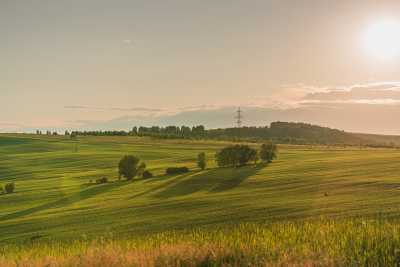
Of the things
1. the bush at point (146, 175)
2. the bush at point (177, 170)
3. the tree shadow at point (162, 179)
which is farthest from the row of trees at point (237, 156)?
the bush at point (146, 175)

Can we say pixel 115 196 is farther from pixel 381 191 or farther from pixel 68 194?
pixel 381 191

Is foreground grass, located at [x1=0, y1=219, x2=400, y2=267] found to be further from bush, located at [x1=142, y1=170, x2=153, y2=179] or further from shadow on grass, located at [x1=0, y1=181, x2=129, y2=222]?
bush, located at [x1=142, y1=170, x2=153, y2=179]

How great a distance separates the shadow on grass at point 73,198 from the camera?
60062mm

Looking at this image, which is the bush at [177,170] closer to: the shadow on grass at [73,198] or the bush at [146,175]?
the bush at [146,175]

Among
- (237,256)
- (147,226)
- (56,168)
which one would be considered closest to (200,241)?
(237,256)

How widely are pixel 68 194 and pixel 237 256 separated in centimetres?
6775

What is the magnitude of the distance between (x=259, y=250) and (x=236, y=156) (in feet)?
273

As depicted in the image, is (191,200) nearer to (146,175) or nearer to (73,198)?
(73,198)

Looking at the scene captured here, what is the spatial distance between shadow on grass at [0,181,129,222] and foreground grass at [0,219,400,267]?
50293mm

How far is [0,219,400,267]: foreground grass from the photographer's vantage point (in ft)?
30.9

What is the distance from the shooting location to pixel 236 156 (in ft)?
306

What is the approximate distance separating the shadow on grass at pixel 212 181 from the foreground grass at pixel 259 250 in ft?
176

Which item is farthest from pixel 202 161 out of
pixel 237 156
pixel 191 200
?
pixel 191 200

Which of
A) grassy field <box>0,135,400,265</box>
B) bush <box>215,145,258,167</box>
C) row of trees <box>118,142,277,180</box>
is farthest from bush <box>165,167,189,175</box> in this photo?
bush <box>215,145,258,167</box>
